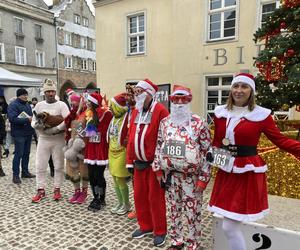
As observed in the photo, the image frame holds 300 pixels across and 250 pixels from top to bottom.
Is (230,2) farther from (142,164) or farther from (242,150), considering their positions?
(242,150)

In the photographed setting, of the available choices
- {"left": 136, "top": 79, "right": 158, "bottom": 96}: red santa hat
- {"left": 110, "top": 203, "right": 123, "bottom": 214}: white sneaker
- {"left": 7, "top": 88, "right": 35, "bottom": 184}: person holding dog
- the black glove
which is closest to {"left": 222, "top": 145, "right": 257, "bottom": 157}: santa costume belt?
the black glove

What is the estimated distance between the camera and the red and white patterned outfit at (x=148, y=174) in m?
3.24

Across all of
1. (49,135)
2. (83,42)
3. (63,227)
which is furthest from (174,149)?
(83,42)

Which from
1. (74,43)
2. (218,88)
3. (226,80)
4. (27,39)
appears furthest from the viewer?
(74,43)

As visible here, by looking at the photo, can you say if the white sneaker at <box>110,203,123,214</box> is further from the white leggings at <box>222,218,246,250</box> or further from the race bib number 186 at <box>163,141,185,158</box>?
the white leggings at <box>222,218,246,250</box>

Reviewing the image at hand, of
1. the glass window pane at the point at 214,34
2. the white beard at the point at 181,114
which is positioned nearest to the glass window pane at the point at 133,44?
the glass window pane at the point at 214,34

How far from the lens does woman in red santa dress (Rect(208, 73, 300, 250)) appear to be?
7.80 ft

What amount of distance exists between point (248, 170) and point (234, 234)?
0.60m

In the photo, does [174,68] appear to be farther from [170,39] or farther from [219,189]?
[219,189]

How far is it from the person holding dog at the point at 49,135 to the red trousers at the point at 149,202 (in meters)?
1.96

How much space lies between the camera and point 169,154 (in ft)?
9.41

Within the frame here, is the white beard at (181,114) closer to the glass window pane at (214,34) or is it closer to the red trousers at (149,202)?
the red trousers at (149,202)

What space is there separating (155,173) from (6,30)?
2592cm

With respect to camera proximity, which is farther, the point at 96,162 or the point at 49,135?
the point at 49,135
